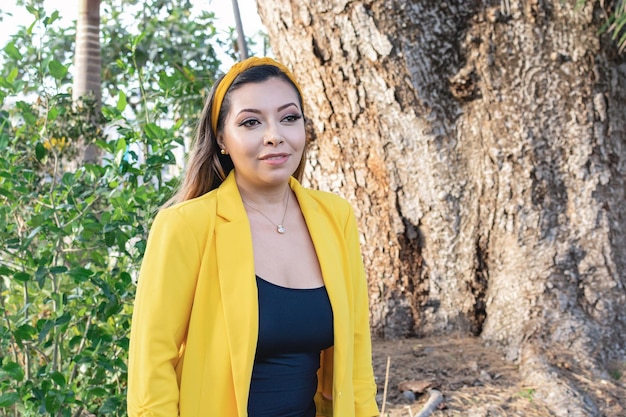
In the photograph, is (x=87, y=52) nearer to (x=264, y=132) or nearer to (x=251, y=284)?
(x=264, y=132)

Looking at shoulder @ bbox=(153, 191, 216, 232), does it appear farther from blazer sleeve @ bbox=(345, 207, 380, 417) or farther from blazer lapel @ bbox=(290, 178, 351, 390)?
blazer sleeve @ bbox=(345, 207, 380, 417)

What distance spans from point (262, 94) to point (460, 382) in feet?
6.48

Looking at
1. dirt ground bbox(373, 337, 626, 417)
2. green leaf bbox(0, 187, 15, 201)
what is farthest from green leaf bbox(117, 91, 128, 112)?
dirt ground bbox(373, 337, 626, 417)

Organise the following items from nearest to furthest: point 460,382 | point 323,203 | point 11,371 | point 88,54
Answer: point 323,203 → point 11,371 → point 460,382 → point 88,54

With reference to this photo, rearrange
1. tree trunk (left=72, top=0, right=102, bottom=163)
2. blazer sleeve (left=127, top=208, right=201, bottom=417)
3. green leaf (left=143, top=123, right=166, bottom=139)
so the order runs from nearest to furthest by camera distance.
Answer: blazer sleeve (left=127, top=208, right=201, bottom=417), green leaf (left=143, top=123, right=166, bottom=139), tree trunk (left=72, top=0, right=102, bottom=163)

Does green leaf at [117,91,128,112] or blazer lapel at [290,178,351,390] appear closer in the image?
blazer lapel at [290,178,351,390]

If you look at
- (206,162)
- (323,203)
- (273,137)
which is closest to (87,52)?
(206,162)

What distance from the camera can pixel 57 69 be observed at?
273 centimetres

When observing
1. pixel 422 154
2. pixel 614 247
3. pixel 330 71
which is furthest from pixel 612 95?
pixel 330 71

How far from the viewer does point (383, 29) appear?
142 inches

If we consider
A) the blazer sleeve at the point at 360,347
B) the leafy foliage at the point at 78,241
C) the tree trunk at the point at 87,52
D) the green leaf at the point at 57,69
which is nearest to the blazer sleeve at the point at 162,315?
the blazer sleeve at the point at 360,347

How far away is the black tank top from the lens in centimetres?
192

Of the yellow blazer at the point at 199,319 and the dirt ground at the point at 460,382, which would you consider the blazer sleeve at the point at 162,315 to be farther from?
the dirt ground at the point at 460,382

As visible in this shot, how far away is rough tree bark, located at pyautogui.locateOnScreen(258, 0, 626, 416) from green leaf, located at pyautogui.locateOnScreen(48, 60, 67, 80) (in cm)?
133
